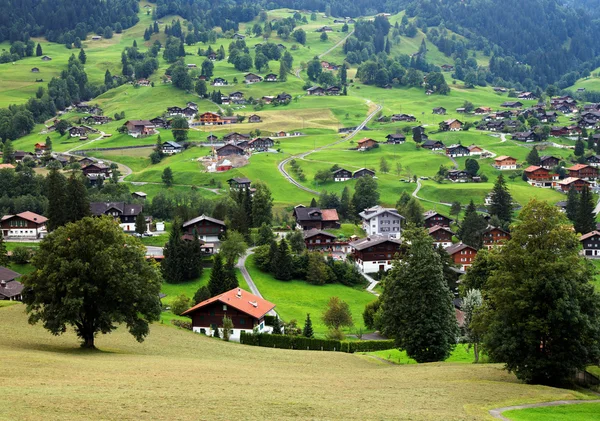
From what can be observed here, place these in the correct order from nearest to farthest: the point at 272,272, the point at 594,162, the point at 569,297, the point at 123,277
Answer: the point at 569,297
the point at 123,277
the point at 272,272
the point at 594,162

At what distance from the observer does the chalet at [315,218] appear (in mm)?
106062

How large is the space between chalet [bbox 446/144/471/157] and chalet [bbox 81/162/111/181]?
66857 mm

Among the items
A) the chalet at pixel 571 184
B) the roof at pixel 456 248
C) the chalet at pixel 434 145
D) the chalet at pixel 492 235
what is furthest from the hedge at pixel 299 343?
the chalet at pixel 434 145

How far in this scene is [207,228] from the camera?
96750 millimetres

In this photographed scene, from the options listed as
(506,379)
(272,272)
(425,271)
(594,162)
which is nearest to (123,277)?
(425,271)

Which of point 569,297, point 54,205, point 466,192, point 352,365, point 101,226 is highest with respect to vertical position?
point 466,192

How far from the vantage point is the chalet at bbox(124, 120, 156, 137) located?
158250mm

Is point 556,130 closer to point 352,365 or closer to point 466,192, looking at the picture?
point 466,192

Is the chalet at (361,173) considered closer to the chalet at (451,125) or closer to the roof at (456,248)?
the roof at (456,248)

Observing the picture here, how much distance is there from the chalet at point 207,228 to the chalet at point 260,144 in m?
54.6

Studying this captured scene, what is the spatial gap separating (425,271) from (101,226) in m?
17.8

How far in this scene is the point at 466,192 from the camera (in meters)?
127

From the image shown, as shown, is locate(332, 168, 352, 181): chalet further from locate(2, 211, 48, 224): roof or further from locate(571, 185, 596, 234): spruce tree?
locate(2, 211, 48, 224): roof

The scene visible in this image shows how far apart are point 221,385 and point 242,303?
3206cm
